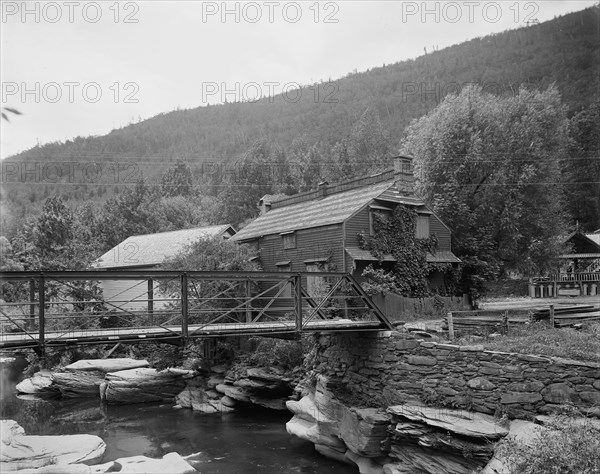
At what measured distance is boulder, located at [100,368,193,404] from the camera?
88.9 feet

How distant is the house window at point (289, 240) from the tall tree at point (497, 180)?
343 inches

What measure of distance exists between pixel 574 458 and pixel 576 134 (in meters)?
53.8

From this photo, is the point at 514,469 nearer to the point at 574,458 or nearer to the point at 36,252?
the point at 574,458

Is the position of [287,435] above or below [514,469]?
below

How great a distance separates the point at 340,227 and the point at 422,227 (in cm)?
505

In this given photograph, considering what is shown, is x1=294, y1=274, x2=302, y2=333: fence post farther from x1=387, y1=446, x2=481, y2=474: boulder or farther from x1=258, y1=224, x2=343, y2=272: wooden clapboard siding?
x1=258, y1=224, x2=343, y2=272: wooden clapboard siding

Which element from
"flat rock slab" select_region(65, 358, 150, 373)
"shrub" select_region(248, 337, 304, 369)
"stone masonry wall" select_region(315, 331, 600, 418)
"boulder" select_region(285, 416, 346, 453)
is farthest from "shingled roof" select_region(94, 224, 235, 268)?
"stone masonry wall" select_region(315, 331, 600, 418)

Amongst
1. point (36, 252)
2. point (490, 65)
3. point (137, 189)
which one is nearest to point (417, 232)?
point (36, 252)

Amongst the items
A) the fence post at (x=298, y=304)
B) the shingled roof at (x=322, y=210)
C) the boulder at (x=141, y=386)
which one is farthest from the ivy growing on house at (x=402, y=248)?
the boulder at (x=141, y=386)

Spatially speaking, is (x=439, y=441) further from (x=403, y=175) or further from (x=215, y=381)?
(x=403, y=175)

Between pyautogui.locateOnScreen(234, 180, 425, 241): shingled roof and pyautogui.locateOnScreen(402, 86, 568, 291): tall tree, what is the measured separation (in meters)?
4.73

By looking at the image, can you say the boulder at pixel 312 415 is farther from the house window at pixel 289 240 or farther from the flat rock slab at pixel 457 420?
the house window at pixel 289 240

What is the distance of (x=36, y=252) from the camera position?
43938mm

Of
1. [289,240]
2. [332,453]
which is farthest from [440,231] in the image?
[332,453]
